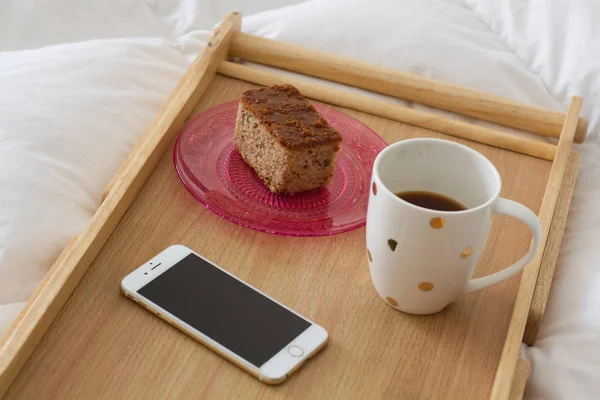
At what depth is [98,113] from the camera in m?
1.06

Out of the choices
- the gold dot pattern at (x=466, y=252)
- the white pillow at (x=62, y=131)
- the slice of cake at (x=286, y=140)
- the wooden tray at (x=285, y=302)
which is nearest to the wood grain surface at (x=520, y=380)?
the wooden tray at (x=285, y=302)

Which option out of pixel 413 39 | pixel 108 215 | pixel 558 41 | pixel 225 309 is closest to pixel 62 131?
pixel 108 215

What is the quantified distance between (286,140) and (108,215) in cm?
20

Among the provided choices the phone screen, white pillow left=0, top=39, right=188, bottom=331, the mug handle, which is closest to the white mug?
the mug handle

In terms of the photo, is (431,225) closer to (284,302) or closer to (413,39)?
(284,302)

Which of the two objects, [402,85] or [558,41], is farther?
[558,41]

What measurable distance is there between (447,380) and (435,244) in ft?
→ 0.41

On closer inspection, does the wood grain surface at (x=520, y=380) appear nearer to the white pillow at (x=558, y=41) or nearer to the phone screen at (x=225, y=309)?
the phone screen at (x=225, y=309)

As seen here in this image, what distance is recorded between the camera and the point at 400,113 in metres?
1.01

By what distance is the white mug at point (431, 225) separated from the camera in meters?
0.67

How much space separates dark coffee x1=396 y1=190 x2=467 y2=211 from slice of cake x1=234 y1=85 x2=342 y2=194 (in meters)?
0.13

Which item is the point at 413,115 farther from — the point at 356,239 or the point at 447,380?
the point at 447,380

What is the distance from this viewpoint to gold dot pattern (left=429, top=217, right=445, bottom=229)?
65cm

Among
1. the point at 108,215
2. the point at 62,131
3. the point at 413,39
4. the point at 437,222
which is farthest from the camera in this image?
the point at 413,39
